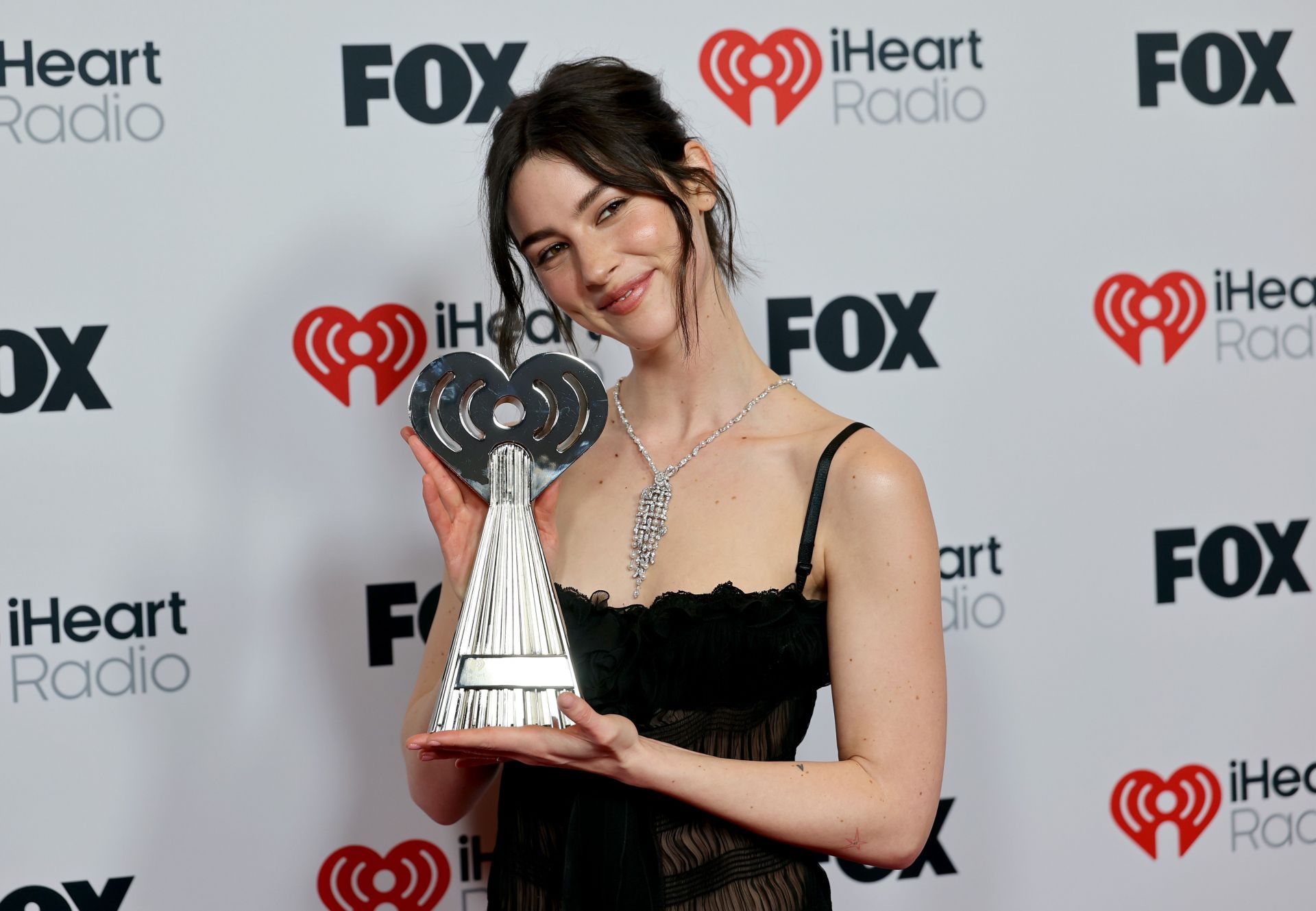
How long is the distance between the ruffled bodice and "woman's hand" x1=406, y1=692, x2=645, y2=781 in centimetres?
11

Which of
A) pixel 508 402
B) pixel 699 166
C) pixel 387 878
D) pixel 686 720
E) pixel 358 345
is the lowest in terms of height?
pixel 387 878

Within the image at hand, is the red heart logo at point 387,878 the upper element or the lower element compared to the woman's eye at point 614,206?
lower

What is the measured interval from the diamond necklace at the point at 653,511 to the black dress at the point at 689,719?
0.05 metres

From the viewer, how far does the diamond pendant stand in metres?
1.08

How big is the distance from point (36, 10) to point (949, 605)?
143 cm

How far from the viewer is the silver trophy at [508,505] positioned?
92 cm

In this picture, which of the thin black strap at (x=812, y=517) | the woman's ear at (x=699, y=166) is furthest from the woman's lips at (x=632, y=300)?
the thin black strap at (x=812, y=517)

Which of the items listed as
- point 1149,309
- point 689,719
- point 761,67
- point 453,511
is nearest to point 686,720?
point 689,719

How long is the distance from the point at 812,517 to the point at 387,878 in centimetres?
92

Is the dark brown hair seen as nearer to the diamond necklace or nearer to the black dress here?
the diamond necklace

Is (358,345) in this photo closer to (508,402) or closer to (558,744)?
(508,402)

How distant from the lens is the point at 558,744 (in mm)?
877

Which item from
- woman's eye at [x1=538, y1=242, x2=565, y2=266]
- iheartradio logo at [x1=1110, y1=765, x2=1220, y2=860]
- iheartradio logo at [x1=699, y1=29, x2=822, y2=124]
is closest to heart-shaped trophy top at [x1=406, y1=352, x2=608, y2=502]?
woman's eye at [x1=538, y1=242, x2=565, y2=266]

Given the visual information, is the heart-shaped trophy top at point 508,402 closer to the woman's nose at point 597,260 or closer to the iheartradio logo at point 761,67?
the woman's nose at point 597,260
